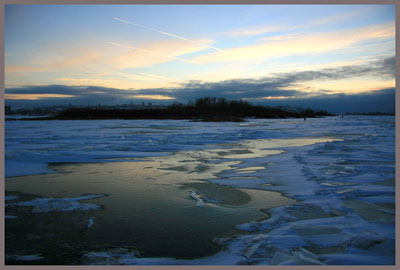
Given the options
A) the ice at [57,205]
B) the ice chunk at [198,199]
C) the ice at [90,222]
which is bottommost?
the ice at [57,205]

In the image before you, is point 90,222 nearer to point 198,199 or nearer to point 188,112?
point 198,199

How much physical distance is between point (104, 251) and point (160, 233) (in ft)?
2.24

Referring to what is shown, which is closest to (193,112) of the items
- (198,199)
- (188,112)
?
(188,112)

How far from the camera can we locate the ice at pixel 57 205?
407 cm

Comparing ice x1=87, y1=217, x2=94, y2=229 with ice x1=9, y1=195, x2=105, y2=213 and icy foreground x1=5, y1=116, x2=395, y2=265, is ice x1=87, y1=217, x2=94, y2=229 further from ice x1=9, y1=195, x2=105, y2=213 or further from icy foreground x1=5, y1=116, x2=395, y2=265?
icy foreground x1=5, y1=116, x2=395, y2=265

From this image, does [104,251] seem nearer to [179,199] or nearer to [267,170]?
[179,199]

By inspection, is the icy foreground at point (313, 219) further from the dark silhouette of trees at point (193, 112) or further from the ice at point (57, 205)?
the dark silhouette of trees at point (193, 112)

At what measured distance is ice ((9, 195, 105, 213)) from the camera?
13.4 ft

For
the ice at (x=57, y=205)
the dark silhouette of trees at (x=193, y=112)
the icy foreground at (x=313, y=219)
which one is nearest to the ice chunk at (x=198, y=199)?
the icy foreground at (x=313, y=219)

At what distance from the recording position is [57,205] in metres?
4.21

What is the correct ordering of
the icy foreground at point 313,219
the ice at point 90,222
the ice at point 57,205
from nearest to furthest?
the icy foreground at point 313,219
the ice at point 90,222
the ice at point 57,205

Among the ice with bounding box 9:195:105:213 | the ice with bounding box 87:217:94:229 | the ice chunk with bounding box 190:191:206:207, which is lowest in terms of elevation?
the ice with bounding box 9:195:105:213

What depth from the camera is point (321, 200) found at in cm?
442

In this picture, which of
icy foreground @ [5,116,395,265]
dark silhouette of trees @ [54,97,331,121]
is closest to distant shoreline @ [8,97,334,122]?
dark silhouette of trees @ [54,97,331,121]
